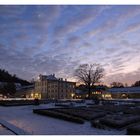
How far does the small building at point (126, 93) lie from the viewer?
54.0 m

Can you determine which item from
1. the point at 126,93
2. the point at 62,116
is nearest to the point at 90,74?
the point at 126,93

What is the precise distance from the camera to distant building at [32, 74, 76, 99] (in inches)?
2511

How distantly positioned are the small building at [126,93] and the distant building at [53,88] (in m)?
10.3

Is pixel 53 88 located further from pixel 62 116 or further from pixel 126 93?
pixel 62 116

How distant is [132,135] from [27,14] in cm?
1233

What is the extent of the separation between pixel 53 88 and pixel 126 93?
1777cm

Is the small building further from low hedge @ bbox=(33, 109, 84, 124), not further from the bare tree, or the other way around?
low hedge @ bbox=(33, 109, 84, 124)

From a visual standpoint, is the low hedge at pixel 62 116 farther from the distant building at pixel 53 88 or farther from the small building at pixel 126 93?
the distant building at pixel 53 88

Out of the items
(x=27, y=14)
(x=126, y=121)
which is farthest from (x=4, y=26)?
(x=126, y=121)

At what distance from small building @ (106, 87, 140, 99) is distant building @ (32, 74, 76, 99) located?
10.3 meters

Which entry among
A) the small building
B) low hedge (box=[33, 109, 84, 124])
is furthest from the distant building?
low hedge (box=[33, 109, 84, 124])

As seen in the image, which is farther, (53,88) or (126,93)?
(53,88)

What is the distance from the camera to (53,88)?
64.7 metres

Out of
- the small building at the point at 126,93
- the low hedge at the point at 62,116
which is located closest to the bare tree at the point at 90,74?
the small building at the point at 126,93
